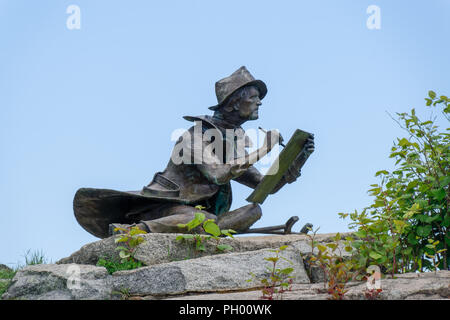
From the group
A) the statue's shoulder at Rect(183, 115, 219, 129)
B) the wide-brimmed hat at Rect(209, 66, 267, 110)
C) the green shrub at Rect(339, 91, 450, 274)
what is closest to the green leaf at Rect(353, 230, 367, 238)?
the green shrub at Rect(339, 91, 450, 274)

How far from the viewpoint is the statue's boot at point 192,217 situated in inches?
224

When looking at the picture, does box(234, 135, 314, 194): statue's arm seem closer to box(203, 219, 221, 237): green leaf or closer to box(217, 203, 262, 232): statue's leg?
box(217, 203, 262, 232): statue's leg

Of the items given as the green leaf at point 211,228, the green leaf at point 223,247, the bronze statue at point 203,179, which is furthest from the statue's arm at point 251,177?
the green leaf at point 211,228

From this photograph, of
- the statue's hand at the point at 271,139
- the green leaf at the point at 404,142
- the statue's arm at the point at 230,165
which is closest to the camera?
the green leaf at the point at 404,142

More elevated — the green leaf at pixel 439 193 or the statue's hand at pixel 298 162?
the statue's hand at pixel 298 162

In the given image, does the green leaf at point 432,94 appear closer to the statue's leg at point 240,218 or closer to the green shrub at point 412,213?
the green shrub at point 412,213

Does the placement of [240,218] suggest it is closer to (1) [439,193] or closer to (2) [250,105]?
(2) [250,105]

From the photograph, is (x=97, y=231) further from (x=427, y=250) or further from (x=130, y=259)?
(x=427, y=250)

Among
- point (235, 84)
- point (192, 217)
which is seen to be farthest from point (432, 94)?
point (192, 217)

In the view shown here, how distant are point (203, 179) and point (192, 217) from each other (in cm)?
53

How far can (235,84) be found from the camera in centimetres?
643

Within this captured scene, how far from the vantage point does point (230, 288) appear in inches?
179

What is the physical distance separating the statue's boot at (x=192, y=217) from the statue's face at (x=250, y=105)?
907 mm

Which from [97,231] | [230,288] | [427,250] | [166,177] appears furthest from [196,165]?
[427,250]
